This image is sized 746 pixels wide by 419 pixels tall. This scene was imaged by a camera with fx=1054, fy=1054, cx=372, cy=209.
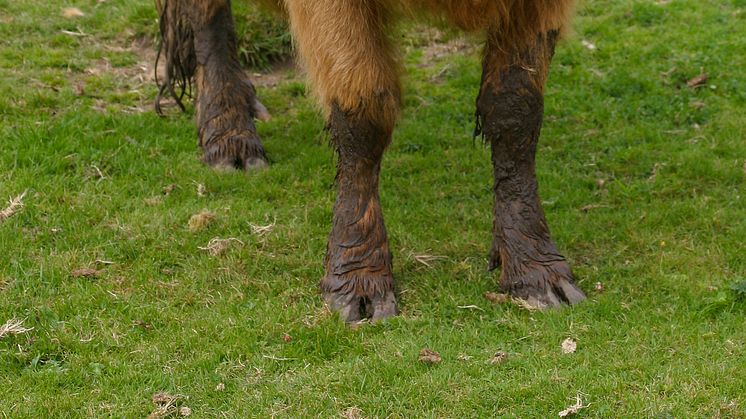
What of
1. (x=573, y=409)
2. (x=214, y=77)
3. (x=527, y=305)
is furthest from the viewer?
(x=214, y=77)

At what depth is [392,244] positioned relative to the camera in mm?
5250

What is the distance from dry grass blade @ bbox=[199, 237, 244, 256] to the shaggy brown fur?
58 centimetres

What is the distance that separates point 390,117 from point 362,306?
0.85 metres

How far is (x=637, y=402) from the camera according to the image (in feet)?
12.3

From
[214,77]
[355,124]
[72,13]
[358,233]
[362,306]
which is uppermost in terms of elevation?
[355,124]

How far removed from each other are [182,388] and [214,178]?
225 centimetres

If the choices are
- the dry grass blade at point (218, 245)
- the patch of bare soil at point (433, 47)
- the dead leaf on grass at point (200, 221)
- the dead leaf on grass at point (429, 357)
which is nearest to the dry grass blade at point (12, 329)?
the dry grass blade at point (218, 245)

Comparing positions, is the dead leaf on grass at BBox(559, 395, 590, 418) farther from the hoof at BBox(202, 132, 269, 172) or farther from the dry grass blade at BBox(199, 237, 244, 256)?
the hoof at BBox(202, 132, 269, 172)

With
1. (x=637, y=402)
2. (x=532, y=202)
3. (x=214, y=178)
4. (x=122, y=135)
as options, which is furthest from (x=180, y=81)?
(x=637, y=402)

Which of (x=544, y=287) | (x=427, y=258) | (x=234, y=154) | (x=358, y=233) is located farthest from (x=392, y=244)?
(x=234, y=154)

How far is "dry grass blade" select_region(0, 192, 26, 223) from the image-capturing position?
5332mm

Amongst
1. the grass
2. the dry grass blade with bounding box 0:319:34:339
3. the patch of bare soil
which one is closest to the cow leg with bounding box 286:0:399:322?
→ the grass

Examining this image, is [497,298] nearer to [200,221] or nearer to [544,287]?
[544,287]

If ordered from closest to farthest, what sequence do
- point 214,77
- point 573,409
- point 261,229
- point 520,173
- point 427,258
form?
point 573,409
point 520,173
point 427,258
point 261,229
point 214,77
